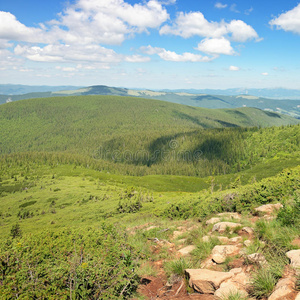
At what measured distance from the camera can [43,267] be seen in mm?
7941

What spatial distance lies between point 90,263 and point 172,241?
8.13 meters

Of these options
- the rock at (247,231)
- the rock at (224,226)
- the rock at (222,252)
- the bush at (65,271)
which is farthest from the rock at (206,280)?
the rock at (224,226)

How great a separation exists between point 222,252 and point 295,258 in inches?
143

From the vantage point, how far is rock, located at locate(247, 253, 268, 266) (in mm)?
8184

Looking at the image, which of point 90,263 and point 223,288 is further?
point 90,263

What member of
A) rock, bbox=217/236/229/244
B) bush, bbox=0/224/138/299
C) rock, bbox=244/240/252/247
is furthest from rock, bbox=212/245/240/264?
bush, bbox=0/224/138/299

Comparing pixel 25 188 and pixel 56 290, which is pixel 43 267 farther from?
pixel 25 188

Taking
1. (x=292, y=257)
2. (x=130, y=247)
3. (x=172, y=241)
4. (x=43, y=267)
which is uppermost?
(x=292, y=257)

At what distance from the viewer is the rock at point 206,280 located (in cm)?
774

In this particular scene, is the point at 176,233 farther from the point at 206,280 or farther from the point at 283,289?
the point at 283,289

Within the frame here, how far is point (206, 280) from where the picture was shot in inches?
311

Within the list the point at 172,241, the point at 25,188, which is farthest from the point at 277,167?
the point at 25,188

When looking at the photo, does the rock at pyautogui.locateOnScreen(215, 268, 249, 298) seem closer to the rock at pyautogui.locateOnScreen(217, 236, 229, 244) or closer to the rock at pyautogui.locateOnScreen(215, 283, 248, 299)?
the rock at pyautogui.locateOnScreen(215, 283, 248, 299)

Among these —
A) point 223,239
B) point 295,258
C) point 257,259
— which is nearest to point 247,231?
point 223,239
